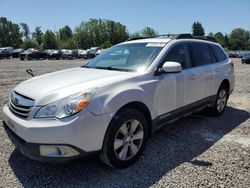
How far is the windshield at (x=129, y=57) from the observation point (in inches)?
168

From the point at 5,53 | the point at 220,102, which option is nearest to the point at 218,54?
the point at 220,102

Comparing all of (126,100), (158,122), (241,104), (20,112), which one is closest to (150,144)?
(158,122)

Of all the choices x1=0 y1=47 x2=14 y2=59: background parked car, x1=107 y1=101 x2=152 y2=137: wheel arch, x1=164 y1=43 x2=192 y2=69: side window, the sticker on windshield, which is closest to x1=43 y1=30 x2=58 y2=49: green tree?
x1=0 y1=47 x2=14 y2=59: background parked car

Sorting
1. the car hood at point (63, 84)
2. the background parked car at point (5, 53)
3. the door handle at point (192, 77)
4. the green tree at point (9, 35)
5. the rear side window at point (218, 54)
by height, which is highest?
the green tree at point (9, 35)

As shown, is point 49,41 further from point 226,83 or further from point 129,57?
point 129,57

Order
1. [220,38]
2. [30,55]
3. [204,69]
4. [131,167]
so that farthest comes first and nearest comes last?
[220,38], [30,55], [204,69], [131,167]

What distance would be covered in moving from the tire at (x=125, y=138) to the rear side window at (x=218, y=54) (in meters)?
3.05

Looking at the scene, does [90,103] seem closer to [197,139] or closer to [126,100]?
[126,100]

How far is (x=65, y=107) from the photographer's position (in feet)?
10.2

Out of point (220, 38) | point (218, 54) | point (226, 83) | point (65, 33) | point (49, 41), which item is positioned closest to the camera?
point (218, 54)

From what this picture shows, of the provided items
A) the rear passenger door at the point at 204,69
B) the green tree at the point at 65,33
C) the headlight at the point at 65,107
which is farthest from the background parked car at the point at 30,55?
the green tree at the point at 65,33

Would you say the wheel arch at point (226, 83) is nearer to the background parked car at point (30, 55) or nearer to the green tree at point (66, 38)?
the background parked car at point (30, 55)

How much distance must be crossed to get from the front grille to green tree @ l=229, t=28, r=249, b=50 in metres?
112

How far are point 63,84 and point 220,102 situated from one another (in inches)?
157
